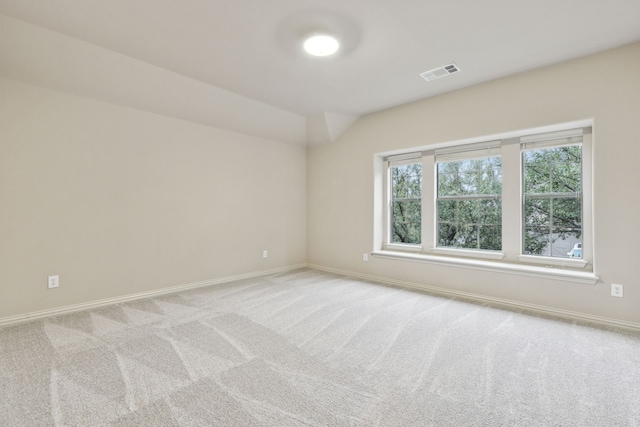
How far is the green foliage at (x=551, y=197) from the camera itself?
330cm

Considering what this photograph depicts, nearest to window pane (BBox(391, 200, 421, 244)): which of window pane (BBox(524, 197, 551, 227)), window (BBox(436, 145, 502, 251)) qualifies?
window (BBox(436, 145, 502, 251))

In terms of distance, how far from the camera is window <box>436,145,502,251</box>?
3848 mm

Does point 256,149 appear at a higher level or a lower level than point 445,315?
higher

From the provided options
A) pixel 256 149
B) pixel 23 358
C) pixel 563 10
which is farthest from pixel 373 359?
pixel 256 149

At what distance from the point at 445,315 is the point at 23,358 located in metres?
3.67

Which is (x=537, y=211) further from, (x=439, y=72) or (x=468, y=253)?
(x=439, y=72)

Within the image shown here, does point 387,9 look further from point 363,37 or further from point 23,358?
point 23,358

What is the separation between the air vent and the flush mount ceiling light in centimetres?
119

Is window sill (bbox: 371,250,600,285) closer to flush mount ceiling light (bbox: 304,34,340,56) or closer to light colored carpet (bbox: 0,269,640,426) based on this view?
light colored carpet (bbox: 0,269,640,426)

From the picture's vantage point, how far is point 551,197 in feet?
11.2

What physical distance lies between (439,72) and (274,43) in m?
1.87

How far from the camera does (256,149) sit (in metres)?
4.91

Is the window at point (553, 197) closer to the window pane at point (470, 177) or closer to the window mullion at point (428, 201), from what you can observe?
the window pane at point (470, 177)

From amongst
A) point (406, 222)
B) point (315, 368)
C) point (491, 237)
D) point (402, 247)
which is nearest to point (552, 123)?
point (491, 237)
